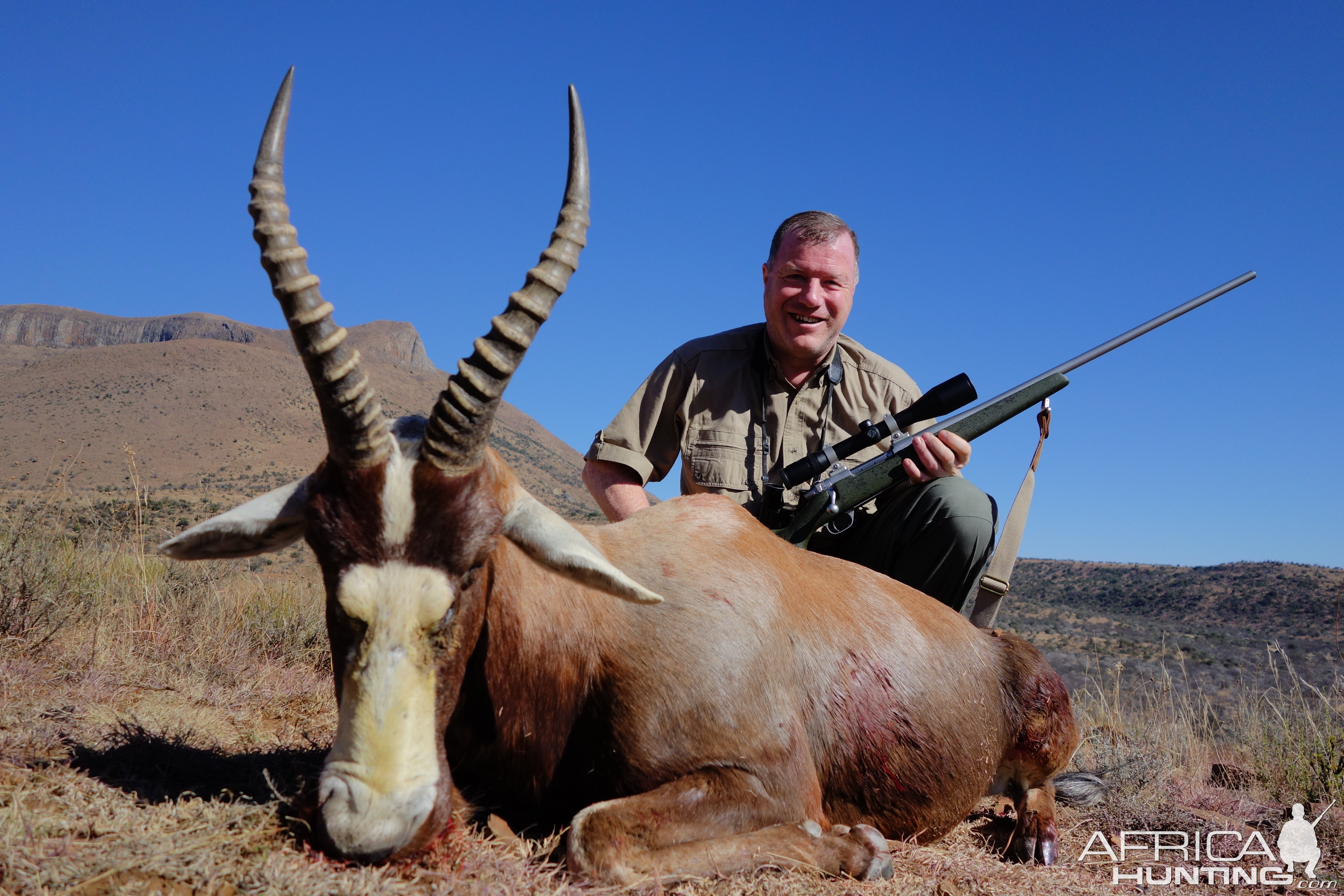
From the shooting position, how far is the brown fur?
308cm

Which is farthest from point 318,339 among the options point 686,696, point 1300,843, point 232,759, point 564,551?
point 1300,843

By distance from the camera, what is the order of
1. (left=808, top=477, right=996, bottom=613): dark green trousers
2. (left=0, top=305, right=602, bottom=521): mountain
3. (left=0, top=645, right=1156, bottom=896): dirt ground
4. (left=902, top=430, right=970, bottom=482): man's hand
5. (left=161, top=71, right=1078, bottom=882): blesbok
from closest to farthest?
1. (left=0, top=645, right=1156, bottom=896): dirt ground
2. (left=161, top=71, right=1078, bottom=882): blesbok
3. (left=808, top=477, right=996, bottom=613): dark green trousers
4. (left=902, top=430, right=970, bottom=482): man's hand
5. (left=0, top=305, right=602, bottom=521): mountain

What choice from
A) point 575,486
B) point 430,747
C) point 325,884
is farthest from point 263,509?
point 575,486

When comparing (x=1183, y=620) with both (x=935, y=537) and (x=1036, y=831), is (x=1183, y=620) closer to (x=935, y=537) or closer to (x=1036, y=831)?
(x=935, y=537)

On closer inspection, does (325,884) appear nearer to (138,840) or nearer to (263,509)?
(138,840)

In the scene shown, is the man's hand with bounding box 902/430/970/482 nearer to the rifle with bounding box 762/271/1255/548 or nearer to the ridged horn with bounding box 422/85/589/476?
the rifle with bounding box 762/271/1255/548

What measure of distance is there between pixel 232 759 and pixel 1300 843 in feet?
18.6

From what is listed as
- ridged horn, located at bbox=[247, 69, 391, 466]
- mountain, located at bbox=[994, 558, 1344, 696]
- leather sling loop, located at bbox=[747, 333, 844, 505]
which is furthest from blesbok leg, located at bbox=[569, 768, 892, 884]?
mountain, located at bbox=[994, 558, 1344, 696]

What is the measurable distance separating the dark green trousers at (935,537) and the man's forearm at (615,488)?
1.30 meters

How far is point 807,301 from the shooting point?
6.11 metres

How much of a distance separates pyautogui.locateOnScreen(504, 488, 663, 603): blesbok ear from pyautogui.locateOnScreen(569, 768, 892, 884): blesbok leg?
0.80 meters

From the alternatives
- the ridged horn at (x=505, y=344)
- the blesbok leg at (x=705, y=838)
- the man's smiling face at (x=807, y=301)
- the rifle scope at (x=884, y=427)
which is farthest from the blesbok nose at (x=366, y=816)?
the man's smiling face at (x=807, y=301)

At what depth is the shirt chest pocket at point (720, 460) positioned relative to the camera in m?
6.16
